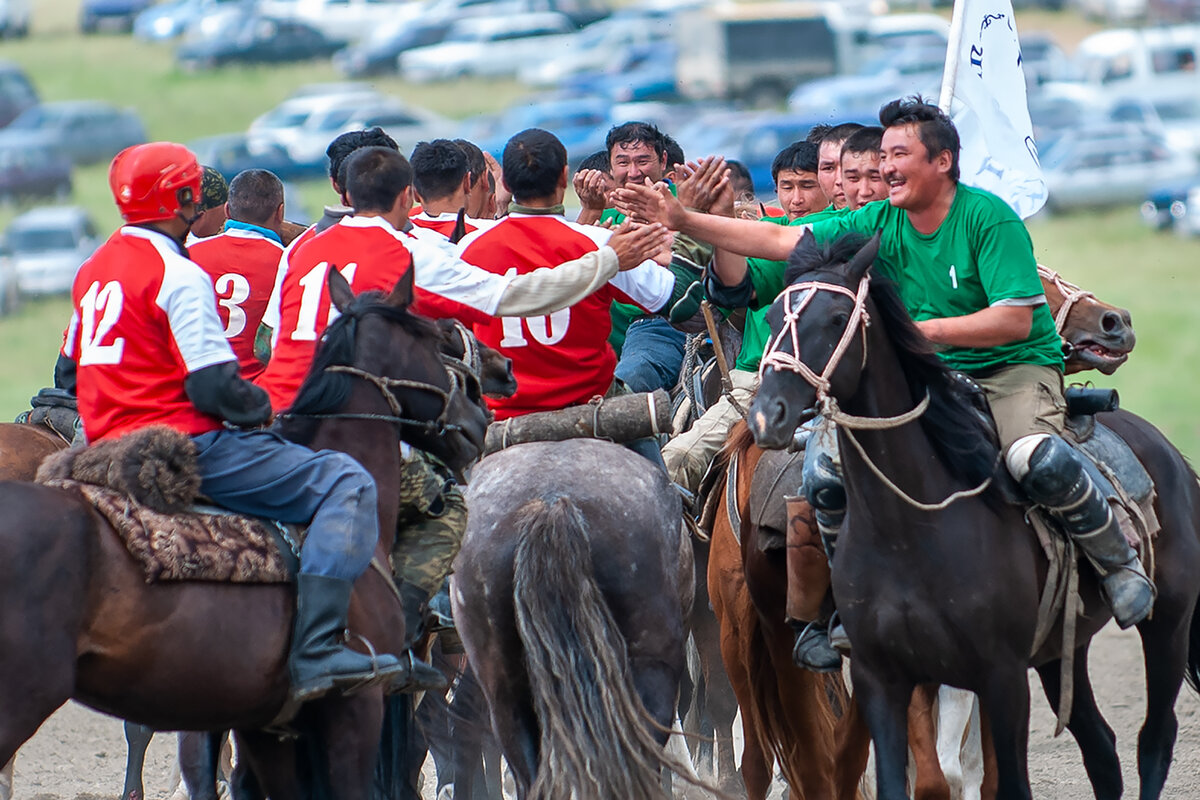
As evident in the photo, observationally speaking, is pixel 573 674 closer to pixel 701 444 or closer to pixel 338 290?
pixel 338 290

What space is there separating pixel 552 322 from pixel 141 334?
6.12 ft

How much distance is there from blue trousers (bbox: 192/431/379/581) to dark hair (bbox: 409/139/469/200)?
7.48ft

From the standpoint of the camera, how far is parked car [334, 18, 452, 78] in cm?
3712

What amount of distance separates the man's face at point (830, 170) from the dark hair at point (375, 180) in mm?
2573

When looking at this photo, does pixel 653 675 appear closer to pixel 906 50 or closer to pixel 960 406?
pixel 960 406

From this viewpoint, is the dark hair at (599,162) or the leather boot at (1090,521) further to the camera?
the dark hair at (599,162)

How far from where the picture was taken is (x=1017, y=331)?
5.54 m

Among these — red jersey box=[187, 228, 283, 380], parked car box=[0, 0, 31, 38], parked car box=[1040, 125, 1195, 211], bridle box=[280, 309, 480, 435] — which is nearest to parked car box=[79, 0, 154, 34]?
parked car box=[0, 0, 31, 38]

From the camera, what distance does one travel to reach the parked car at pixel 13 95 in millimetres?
33531

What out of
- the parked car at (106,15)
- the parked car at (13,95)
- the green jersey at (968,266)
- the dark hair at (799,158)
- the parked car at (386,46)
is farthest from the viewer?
the parked car at (106,15)

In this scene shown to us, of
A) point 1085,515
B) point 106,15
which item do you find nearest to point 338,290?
point 1085,515

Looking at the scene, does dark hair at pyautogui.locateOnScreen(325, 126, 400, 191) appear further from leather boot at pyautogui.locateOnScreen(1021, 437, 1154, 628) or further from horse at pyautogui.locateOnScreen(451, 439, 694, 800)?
leather boot at pyautogui.locateOnScreen(1021, 437, 1154, 628)

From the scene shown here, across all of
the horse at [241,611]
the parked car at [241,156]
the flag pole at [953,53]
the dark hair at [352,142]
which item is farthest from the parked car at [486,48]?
the horse at [241,611]

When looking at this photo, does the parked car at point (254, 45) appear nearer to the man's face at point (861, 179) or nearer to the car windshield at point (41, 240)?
the car windshield at point (41, 240)
